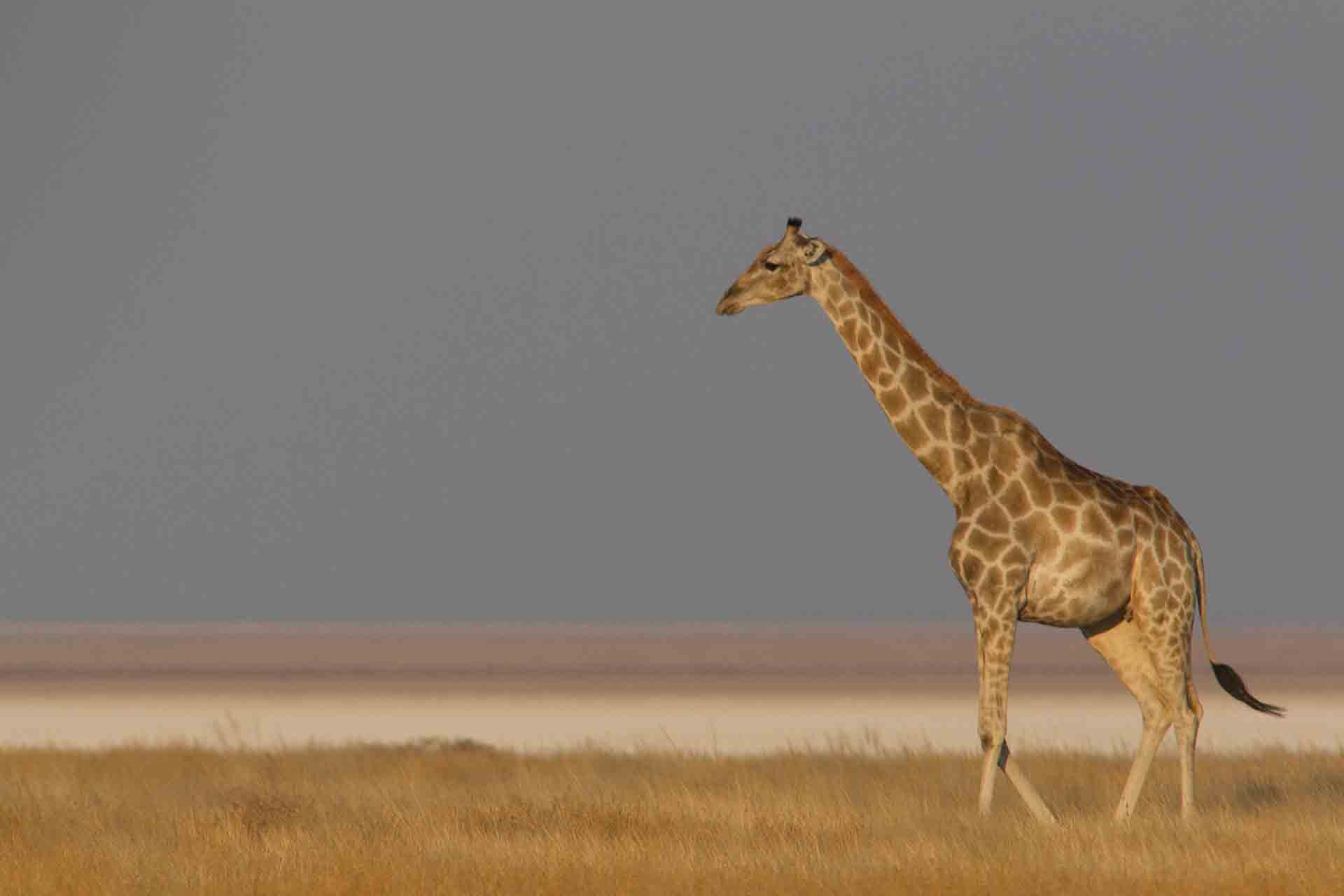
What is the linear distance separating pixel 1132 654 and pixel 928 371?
290 cm

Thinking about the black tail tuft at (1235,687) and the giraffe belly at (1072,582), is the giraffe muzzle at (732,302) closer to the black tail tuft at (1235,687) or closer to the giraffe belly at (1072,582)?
the giraffe belly at (1072,582)

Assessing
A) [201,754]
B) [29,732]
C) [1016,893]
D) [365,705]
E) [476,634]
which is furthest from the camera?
[476,634]

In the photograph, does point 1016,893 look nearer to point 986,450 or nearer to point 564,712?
point 986,450

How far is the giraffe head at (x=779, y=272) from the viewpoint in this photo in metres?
16.8

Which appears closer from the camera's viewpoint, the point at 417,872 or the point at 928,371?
the point at 417,872

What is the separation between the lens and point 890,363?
17.0m

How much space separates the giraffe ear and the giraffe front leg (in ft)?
10.5

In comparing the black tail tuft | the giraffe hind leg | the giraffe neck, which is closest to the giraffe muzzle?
the giraffe neck

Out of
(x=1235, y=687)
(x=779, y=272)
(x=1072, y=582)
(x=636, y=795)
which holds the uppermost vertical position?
(x=779, y=272)

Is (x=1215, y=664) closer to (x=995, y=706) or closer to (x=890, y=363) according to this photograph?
(x=995, y=706)

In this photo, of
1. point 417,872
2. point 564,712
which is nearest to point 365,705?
point 564,712

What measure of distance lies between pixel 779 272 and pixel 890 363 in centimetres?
119

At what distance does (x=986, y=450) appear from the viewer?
16750 mm

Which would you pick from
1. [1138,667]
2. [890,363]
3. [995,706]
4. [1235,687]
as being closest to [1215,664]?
→ [1235,687]
